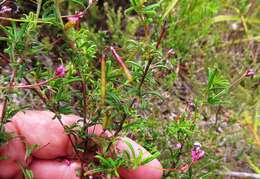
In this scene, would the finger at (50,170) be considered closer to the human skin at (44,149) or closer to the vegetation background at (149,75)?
the human skin at (44,149)

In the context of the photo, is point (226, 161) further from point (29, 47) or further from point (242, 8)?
point (29, 47)

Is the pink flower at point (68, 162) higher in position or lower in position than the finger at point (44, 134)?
lower

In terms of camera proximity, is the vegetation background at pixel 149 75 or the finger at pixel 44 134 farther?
the finger at pixel 44 134

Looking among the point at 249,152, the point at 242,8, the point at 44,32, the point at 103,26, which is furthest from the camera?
the point at 103,26

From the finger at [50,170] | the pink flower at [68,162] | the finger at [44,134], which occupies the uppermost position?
the finger at [44,134]

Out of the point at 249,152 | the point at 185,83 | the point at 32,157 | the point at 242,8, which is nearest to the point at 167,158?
the point at 32,157

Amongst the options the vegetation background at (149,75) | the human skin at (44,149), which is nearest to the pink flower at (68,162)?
the human skin at (44,149)

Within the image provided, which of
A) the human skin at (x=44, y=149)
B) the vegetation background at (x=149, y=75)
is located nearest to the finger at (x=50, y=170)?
the human skin at (x=44, y=149)

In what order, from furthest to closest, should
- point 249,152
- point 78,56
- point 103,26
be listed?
1. point 103,26
2. point 249,152
3. point 78,56
